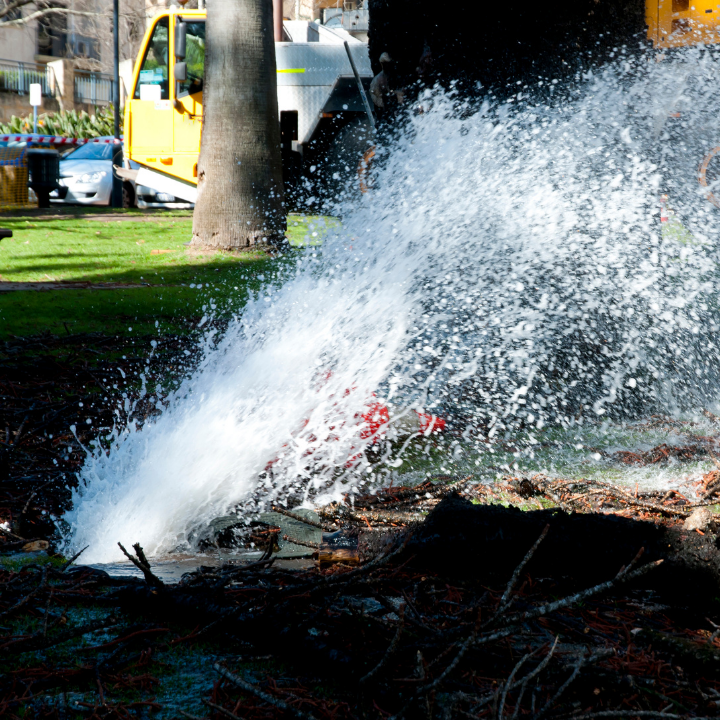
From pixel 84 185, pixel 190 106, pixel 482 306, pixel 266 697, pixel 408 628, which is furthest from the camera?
pixel 84 185

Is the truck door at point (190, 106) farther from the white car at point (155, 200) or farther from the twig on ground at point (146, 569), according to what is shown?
the twig on ground at point (146, 569)

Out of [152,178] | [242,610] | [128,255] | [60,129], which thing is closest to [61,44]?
[60,129]

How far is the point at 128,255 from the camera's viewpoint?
1061cm

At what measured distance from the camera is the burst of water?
353cm

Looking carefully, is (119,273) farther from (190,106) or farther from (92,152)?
(92,152)

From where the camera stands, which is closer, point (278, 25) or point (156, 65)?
point (156, 65)

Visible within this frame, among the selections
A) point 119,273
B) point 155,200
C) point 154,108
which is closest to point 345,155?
point 154,108

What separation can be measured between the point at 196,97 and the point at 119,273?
782 centimetres

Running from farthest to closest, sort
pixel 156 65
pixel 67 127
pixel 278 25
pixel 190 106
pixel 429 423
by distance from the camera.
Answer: pixel 67 127
pixel 278 25
pixel 156 65
pixel 190 106
pixel 429 423

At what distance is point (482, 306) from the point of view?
5188 mm

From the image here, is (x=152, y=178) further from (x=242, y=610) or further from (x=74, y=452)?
(x=242, y=610)

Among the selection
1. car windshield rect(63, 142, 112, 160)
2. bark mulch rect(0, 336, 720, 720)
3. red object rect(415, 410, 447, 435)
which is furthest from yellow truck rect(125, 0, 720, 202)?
bark mulch rect(0, 336, 720, 720)

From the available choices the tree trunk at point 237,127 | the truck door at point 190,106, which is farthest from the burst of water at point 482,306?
the truck door at point 190,106

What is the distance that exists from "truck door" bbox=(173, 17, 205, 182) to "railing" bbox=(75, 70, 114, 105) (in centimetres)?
3092
